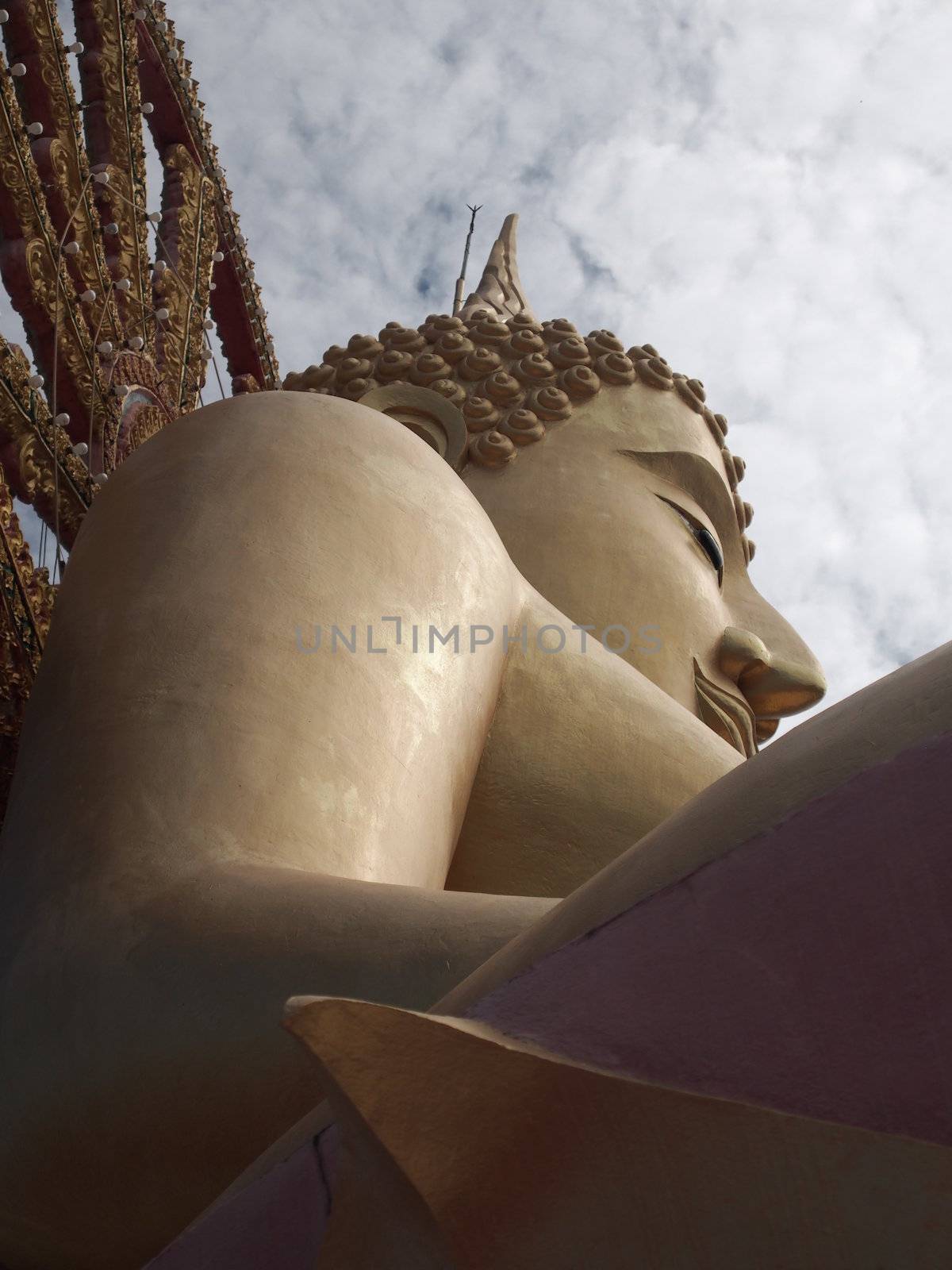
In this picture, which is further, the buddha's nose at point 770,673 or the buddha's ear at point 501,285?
the buddha's ear at point 501,285

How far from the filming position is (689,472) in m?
3.72

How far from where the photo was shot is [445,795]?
2.30m

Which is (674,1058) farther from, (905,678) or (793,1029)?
(905,678)

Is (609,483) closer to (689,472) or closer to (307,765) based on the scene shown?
(689,472)

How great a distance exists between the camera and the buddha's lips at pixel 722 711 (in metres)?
3.40

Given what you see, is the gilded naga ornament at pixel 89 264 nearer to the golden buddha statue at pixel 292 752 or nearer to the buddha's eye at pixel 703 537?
the golden buddha statue at pixel 292 752

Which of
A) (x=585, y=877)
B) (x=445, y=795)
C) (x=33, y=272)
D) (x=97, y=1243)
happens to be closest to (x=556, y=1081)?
(x=97, y=1243)

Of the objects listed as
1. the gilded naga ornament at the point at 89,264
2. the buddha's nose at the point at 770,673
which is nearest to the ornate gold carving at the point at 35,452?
the gilded naga ornament at the point at 89,264

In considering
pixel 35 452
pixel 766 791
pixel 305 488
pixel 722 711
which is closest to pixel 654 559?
pixel 722 711

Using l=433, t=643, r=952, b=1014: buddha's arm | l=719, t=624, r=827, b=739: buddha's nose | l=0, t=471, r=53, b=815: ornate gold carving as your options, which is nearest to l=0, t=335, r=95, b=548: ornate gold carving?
l=0, t=471, r=53, b=815: ornate gold carving

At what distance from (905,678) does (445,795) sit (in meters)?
1.24

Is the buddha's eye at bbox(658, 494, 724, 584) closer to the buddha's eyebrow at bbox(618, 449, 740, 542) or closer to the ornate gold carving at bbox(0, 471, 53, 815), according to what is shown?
the buddha's eyebrow at bbox(618, 449, 740, 542)

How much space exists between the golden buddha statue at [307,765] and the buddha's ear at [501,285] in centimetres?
135

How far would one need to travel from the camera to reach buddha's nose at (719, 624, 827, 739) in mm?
3463
